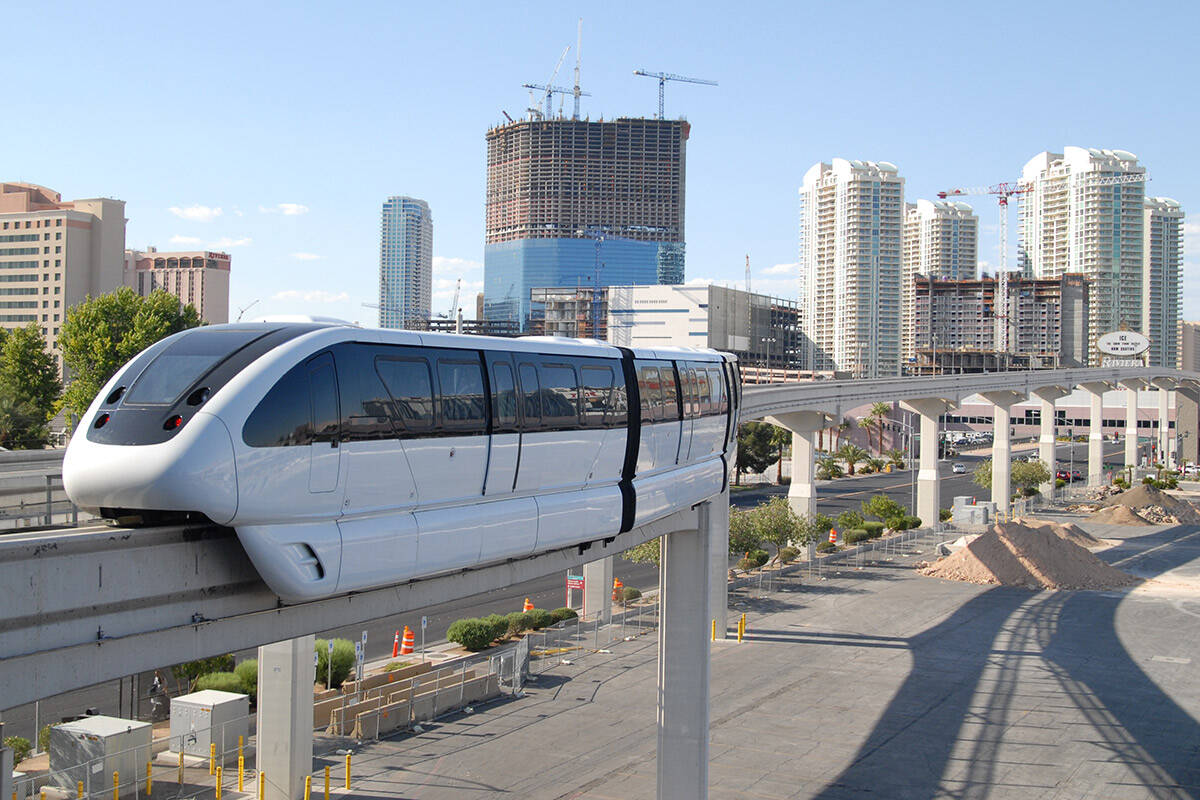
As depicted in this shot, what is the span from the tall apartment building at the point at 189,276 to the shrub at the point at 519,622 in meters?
145

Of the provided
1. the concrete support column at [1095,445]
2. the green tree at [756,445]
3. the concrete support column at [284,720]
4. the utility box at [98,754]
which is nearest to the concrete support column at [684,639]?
the concrete support column at [284,720]

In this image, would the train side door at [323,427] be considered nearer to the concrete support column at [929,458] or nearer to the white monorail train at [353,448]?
the white monorail train at [353,448]

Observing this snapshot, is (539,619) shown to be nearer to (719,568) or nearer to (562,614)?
(562,614)

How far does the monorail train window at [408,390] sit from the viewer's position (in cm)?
1127

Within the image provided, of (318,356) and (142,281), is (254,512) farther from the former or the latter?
(142,281)

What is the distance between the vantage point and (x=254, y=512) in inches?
367

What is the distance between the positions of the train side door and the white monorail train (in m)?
0.01

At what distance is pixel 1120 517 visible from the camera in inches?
2822

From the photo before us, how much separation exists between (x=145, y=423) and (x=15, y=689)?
248 centimetres

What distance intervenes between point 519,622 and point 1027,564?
26984mm

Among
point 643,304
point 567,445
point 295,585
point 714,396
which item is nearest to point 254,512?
point 295,585

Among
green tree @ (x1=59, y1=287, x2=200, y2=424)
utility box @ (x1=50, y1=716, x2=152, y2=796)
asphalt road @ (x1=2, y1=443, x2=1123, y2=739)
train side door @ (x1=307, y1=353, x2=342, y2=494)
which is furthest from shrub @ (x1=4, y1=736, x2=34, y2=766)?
green tree @ (x1=59, y1=287, x2=200, y2=424)

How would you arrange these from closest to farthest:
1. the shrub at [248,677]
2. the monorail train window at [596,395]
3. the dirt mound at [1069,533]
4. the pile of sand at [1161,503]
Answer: the monorail train window at [596,395], the shrub at [248,677], the dirt mound at [1069,533], the pile of sand at [1161,503]

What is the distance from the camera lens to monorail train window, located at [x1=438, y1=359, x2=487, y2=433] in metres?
12.1
